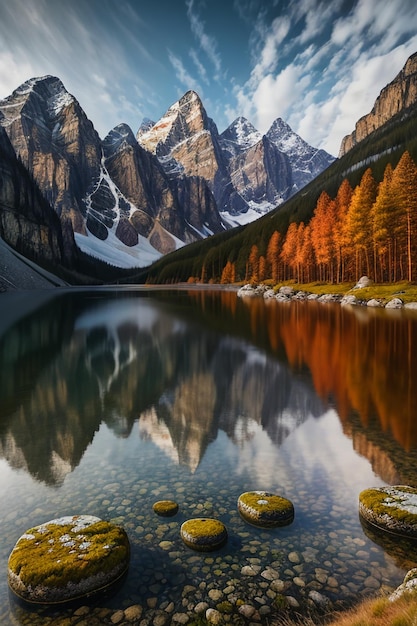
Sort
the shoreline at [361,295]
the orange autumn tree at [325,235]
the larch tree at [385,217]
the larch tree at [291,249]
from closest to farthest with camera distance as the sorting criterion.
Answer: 1. the shoreline at [361,295]
2. the larch tree at [385,217]
3. the orange autumn tree at [325,235]
4. the larch tree at [291,249]

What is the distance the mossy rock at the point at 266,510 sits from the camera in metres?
7.65

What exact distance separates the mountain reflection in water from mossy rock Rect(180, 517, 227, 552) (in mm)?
3088

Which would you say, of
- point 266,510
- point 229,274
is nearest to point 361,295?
point 266,510

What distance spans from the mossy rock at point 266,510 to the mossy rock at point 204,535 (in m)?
0.68

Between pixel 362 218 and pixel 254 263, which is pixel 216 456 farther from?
pixel 254 263

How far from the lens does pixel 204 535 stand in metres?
7.06

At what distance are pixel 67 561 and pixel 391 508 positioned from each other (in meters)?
6.04

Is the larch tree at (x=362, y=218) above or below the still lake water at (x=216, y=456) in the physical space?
above

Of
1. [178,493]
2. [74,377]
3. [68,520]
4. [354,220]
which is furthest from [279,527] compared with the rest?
[354,220]

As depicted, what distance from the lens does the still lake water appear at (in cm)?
623

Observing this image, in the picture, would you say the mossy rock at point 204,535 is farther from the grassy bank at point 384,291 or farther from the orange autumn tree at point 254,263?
the orange autumn tree at point 254,263

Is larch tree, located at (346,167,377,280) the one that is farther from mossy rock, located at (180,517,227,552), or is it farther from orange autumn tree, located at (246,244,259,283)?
mossy rock, located at (180,517,227,552)

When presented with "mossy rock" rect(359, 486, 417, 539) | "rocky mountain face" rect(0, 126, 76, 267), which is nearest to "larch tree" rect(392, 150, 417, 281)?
"mossy rock" rect(359, 486, 417, 539)

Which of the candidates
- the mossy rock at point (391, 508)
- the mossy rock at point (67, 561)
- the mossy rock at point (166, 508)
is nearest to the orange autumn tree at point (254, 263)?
the mossy rock at point (391, 508)
